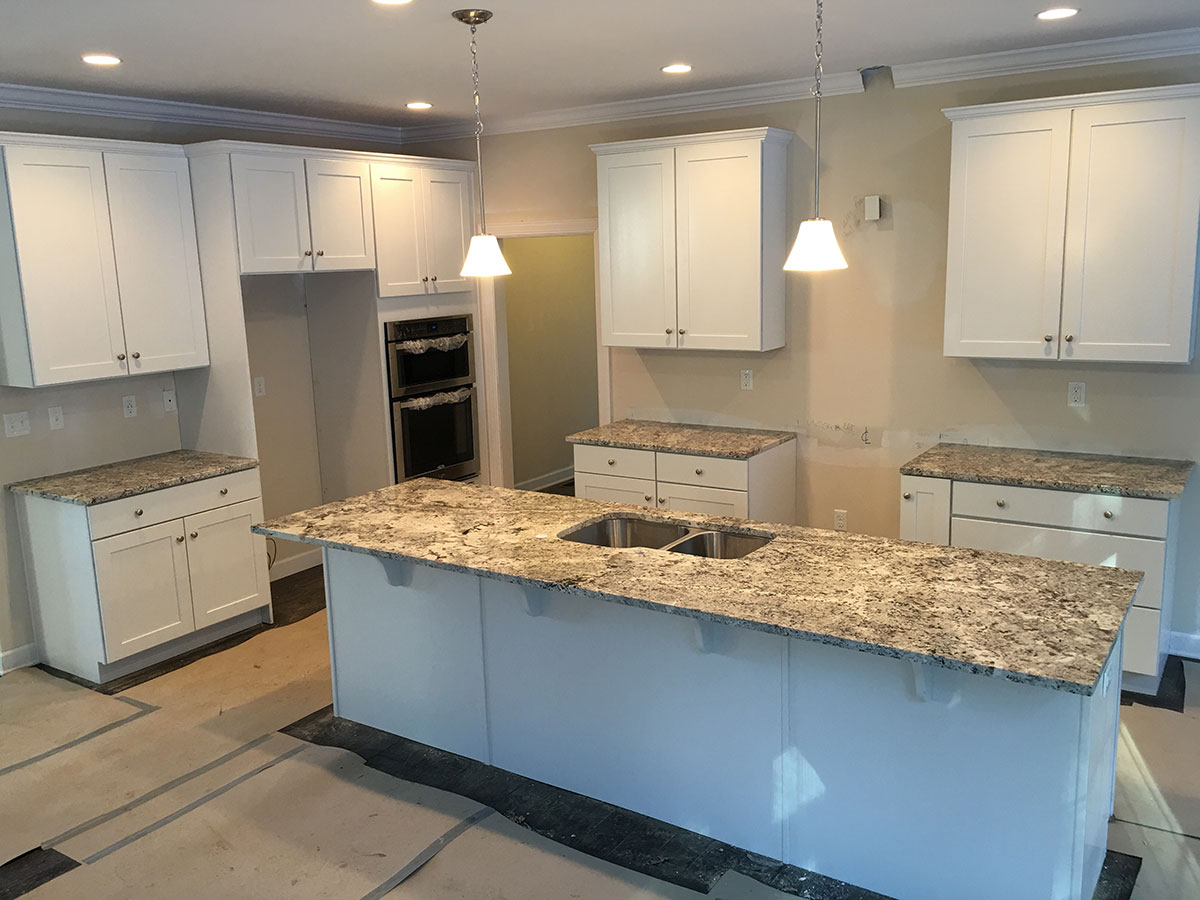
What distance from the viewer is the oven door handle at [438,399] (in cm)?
543

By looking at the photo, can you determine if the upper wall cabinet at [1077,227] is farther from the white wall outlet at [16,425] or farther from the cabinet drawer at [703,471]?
the white wall outlet at [16,425]

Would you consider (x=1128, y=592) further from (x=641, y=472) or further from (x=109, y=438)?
(x=109, y=438)

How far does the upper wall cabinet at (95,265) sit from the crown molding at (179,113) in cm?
33

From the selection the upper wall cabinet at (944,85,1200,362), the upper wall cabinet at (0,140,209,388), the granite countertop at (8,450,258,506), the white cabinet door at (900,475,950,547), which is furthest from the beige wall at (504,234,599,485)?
the upper wall cabinet at (944,85,1200,362)

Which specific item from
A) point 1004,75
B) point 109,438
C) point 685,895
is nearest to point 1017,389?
point 1004,75

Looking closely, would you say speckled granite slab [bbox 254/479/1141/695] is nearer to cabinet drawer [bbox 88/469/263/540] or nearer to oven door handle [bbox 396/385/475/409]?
cabinet drawer [bbox 88/469/263/540]

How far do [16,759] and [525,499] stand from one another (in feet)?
7.02

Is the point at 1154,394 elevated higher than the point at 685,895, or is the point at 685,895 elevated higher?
the point at 1154,394

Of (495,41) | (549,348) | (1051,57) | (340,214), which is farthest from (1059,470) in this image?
(549,348)

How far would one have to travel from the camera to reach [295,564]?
5660 millimetres

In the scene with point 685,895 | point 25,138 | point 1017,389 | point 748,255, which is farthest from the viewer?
point 748,255

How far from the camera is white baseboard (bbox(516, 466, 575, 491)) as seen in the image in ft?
23.6

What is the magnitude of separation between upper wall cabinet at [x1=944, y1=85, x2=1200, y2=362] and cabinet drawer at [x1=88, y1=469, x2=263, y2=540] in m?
3.38

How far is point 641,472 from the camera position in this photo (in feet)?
16.0
